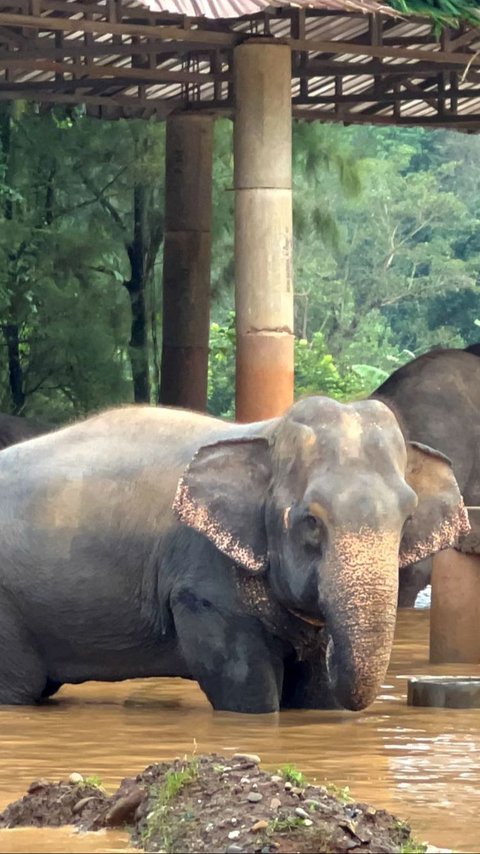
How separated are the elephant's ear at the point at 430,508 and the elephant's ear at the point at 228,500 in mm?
644

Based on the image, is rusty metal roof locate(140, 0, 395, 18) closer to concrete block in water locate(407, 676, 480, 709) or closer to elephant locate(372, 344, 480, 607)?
elephant locate(372, 344, 480, 607)

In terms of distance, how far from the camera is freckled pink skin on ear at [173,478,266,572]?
9.42 metres

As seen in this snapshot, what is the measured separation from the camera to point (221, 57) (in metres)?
21.8

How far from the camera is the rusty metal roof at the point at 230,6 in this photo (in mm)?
Result: 14672

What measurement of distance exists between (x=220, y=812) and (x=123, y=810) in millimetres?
386

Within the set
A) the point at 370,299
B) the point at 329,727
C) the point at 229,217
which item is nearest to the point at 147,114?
the point at 229,217

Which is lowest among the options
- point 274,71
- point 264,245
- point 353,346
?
point 353,346

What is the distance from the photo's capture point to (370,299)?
4891 centimetres

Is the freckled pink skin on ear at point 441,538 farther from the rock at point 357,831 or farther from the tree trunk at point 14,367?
the tree trunk at point 14,367

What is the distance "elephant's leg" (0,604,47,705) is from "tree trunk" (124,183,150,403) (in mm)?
19071

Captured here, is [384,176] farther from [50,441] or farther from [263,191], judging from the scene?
[50,441]

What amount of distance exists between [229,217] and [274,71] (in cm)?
1255

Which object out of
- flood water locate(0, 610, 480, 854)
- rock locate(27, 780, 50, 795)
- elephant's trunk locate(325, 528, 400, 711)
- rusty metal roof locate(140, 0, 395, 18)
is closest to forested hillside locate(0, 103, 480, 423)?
rusty metal roof locate(140, 0, 395, 18)

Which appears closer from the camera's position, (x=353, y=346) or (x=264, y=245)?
(x=264, y=245)
